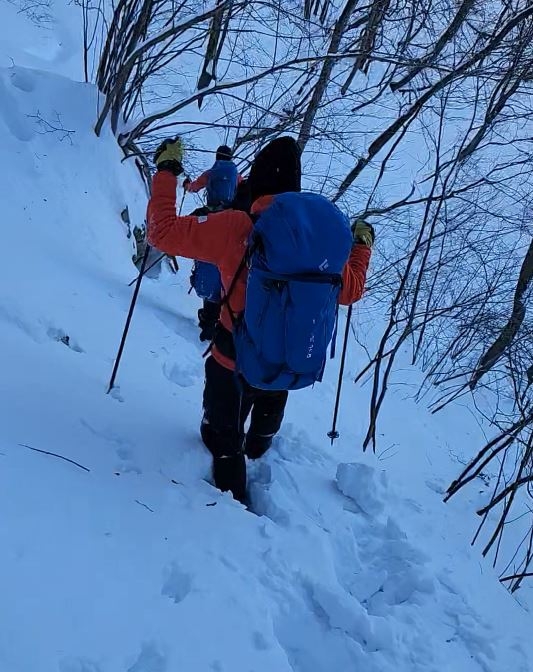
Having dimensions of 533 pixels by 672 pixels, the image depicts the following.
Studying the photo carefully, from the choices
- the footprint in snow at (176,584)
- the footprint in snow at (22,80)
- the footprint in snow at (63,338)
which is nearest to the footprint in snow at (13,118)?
the footprint in snow at (22,80)

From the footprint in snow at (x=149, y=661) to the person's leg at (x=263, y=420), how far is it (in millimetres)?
1224

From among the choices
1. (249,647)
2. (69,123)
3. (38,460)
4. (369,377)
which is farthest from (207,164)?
(249,647)

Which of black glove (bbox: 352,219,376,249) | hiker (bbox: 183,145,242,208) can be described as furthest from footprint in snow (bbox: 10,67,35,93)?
black glove (bbox: 352,219,376,249)

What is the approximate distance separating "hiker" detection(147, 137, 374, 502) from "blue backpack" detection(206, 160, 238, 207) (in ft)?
4.56

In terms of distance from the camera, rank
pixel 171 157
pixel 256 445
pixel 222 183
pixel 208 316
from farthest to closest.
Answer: pixel 208 316
pixel 222 183
pixel 256 445
pixel 171 157

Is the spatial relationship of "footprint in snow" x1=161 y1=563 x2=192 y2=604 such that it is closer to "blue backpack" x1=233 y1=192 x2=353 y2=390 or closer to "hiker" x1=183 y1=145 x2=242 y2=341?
"blue backpack" x1=233 y1=192 x2=353 y2=390

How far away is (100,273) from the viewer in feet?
16.6

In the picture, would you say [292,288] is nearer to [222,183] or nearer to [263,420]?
[263,420]

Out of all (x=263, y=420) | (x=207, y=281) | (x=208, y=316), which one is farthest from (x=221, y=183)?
(x=263, y=420)

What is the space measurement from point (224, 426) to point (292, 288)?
1.00 metres

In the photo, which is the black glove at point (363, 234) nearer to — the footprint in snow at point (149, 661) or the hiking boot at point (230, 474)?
the hiking boot at point (230, 474)

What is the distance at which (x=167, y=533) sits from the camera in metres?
2.39

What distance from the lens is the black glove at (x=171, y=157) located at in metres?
2.57

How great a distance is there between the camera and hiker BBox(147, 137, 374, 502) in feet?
7.11
